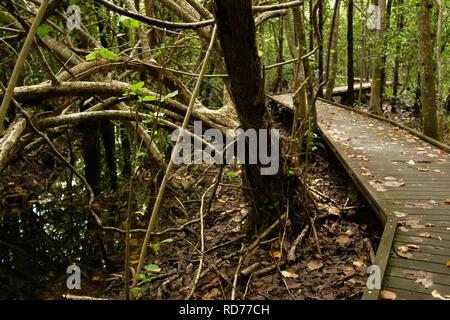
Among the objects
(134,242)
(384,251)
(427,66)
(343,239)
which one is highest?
(427,66)

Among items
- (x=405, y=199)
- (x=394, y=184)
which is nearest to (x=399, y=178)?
(x=394, y=184)

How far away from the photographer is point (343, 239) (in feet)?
16.0

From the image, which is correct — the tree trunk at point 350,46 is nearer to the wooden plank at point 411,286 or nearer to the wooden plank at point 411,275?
the wooden plank at point 411,275

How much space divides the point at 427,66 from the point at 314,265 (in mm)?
5861

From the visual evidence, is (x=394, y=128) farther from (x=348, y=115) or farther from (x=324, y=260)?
(x=324, y=260)

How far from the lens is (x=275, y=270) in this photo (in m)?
4.41

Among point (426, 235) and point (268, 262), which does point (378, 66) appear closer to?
point (426, 235)

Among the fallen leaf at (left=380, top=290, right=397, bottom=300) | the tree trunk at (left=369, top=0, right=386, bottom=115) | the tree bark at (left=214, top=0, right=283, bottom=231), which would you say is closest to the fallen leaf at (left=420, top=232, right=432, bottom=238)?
the fallen leaf at (left=380, top=290, right=397, bottom=300)

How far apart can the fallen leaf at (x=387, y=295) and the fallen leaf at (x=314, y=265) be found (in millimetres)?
1158

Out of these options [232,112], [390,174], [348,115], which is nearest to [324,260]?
[390,174]
